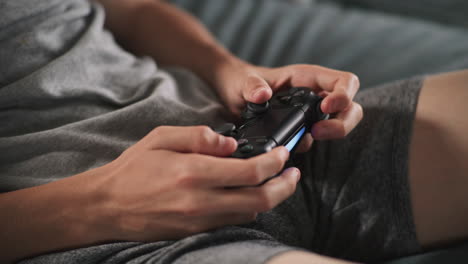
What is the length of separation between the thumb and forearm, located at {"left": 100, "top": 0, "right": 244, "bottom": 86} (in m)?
0.17

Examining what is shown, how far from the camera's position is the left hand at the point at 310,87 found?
0.48 meters

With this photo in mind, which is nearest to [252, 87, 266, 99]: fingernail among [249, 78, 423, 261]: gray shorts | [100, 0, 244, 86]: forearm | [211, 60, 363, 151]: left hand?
[211, 60, 363, 151]: left hand

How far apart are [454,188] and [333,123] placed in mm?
155

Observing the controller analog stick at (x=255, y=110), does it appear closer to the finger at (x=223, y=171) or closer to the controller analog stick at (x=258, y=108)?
the controller analog stick at (x=258, y=108)

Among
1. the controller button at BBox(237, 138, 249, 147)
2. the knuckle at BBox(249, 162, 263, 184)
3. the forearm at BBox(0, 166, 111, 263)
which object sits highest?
the knuckle at BBox(249, 162, 263, 184)

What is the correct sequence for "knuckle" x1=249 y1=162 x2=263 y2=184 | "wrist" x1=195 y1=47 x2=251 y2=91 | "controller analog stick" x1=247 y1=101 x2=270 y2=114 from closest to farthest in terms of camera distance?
"knuckle" x1=249 y1=162 x2=263 y2=184 → "controller analog stick" x1=247 y1=101 x2=270 y2=114 → "wrist" x1=195 y1=47 x2=251 y2=91

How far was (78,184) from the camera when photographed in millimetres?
423

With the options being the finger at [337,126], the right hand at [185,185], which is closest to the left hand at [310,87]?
the finger at [337,126]

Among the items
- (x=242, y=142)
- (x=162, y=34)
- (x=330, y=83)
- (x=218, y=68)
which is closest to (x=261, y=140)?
(x=242, y=142)

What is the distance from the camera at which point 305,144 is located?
0.51m

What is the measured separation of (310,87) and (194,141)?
23 cm

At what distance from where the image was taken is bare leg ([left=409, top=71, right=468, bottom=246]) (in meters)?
0.49

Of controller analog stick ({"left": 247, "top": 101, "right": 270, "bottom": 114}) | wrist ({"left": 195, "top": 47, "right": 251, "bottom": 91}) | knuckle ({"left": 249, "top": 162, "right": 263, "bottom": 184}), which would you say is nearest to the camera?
knuckle ({"left": 249, "top": 162, "right": 263, "bottom": 184})

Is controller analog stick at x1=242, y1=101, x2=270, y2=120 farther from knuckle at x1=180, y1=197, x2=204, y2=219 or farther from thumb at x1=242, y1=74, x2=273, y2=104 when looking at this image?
knuckle at x1=180, y1=197, x2=204, y2=219
